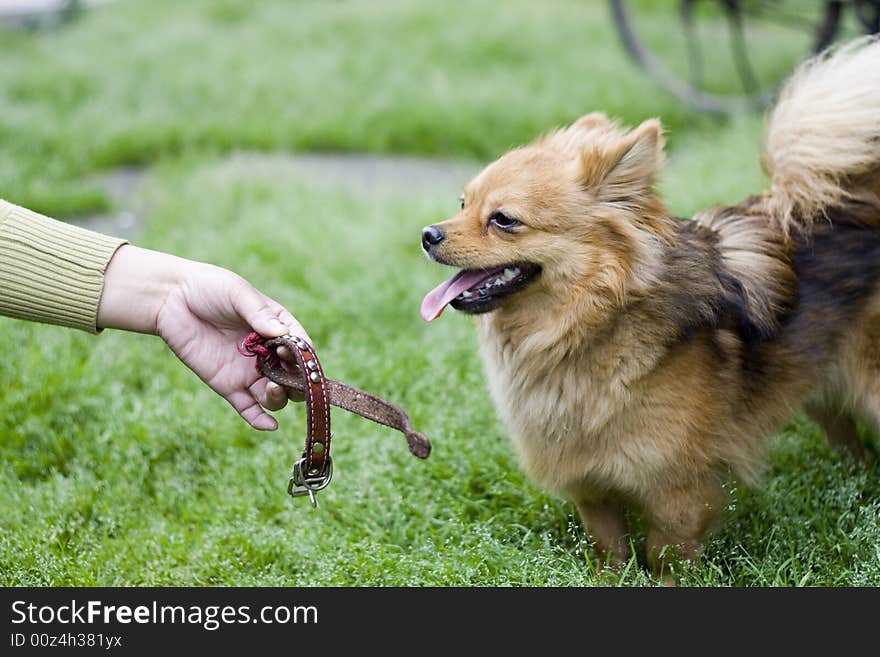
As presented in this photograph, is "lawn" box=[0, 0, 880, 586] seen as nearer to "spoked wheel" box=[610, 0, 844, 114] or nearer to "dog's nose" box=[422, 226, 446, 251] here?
"spoked wheel" box=[610, 0, 844, 114]

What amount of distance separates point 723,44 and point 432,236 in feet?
20.6

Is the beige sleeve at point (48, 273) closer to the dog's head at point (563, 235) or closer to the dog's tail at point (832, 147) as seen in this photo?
the dog's head at point (563, 235)

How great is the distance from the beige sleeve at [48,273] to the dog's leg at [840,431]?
2200 millimetres

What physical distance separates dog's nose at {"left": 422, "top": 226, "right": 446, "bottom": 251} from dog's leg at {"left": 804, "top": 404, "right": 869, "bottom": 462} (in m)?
1.40

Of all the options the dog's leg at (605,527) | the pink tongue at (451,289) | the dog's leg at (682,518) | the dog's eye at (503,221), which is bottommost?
the dog's leg at (605,527)

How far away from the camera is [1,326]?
4.09m

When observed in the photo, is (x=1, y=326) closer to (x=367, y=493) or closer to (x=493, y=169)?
(x=367, y=493)

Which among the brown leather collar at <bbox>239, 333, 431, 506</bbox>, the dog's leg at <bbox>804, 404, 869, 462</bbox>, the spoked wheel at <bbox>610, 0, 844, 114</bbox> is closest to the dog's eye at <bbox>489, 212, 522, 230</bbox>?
the brown leather collar at <bbox>239, 333, 431, 506</bbox>

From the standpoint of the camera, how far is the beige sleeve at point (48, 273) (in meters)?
2.53

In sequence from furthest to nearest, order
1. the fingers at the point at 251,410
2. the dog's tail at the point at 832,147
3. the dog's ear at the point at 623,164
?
the dog's tail at the point at 832,147
the fingers at the point at 251,410
the dog's ear at the point at 623,164

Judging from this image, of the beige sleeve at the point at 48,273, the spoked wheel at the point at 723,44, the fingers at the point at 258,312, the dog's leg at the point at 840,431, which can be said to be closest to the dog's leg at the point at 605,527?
the dog's leg at the point at 840,431

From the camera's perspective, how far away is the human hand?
251cm

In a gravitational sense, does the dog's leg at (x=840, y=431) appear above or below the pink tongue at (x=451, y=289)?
below
